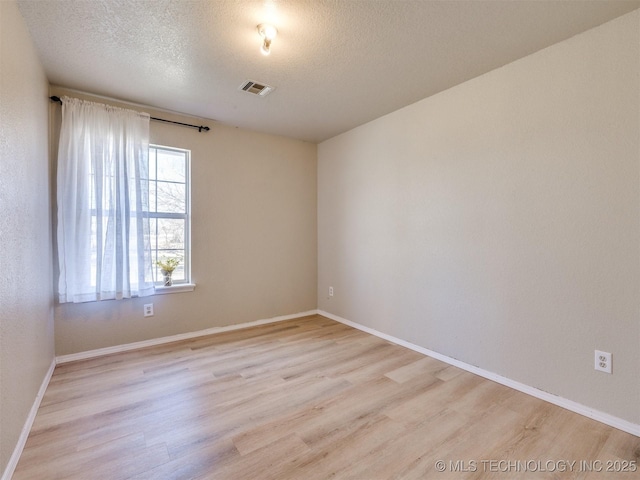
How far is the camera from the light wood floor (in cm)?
146

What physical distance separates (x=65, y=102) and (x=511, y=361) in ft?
13.6

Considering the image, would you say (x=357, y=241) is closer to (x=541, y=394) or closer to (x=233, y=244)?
(x=233, y=244)

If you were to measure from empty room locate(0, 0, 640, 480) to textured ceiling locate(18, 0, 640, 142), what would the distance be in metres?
0.02

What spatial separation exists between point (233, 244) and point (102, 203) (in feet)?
4.32

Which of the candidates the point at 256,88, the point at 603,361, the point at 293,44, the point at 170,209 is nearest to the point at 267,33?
the point at 293,44

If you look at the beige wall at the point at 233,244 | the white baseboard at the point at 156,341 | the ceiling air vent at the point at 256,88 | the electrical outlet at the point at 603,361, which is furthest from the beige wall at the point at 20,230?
the electrical outlet at the point at 603,361

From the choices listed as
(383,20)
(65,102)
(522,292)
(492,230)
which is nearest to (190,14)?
(383,20)

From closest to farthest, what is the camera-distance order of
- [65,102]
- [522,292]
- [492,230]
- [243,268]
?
[522,292] → [492,230] → [65,102] → [243,268]

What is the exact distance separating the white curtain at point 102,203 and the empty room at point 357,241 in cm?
2

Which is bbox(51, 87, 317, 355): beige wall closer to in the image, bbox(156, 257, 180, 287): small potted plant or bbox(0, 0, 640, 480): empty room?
bbox(0, 0, 640, 480): empty room

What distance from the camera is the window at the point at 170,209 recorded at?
3.09 metres

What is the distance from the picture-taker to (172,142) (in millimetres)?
3135

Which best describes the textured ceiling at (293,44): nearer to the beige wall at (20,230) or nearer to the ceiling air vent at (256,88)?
the ceiling air vent at (256,88)

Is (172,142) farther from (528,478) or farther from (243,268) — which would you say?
(528,478)
